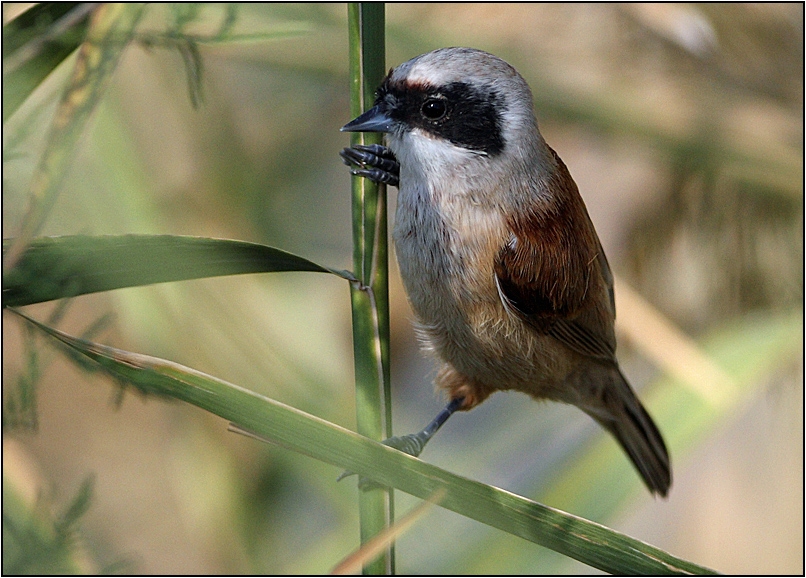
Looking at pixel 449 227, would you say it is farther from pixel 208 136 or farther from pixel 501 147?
pixel 208 136

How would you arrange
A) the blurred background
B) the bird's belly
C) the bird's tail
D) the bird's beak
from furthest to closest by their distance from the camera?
the bird's tail, the blurred background, the bird's belly, the bird's beak

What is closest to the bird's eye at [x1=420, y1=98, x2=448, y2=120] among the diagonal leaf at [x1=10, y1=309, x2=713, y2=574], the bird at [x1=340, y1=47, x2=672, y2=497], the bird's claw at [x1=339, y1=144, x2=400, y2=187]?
the bird at [x1=340, y1=47, x2=672, y2=497]

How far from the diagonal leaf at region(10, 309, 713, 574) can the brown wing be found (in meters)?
0.64

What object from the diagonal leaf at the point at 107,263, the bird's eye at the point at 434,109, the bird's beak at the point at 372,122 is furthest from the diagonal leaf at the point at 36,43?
the bird's eye at the point at 434,109

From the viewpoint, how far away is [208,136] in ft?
7.88

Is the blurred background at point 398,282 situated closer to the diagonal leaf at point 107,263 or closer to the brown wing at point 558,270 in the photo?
the brown wing at point 558,270

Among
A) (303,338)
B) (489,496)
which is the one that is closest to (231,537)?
(303,338)

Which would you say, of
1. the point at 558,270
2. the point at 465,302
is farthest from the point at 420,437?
the point at 558,270

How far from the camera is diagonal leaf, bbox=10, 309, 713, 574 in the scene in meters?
0.87

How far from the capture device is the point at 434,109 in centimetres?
142

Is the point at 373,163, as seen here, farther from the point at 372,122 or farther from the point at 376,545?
the point at 376,545

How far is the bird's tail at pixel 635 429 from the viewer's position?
79.7 inches

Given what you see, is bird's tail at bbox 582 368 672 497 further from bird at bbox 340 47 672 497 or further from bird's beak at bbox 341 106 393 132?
bird's beak at bbox 341 106 393 132

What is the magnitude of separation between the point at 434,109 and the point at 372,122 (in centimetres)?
19
